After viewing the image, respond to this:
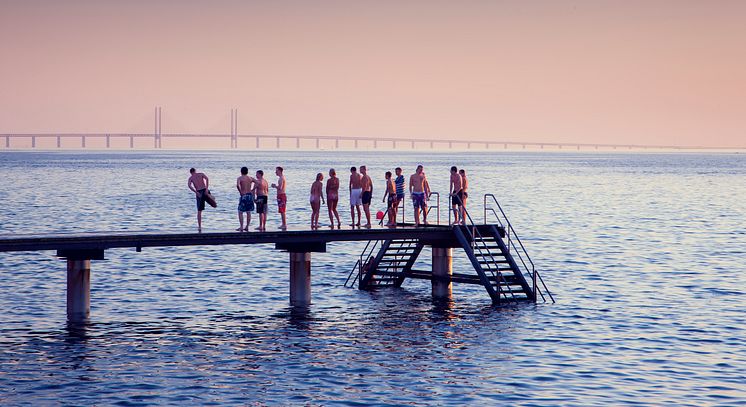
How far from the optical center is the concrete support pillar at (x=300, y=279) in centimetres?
3381

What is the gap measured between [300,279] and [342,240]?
7.87 ft

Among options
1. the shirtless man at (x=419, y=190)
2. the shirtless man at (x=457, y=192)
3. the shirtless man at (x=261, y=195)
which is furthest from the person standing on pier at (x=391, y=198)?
the shirtless man at (x=261, y=195)

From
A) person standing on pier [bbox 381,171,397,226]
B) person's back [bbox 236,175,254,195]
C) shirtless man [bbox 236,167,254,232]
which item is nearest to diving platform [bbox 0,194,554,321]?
person standing on pier [bbox 381,171,397,226]

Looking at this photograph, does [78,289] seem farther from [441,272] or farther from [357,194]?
[441,272]

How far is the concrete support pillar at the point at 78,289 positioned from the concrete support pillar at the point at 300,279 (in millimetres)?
6114

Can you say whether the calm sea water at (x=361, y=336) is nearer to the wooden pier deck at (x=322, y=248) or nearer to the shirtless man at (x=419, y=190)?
the wooden pier deck at (x=322, y=248)

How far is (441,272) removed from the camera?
37375mm

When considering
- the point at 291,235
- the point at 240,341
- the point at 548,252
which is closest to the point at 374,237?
the point at 291,235

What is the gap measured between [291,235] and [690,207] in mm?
77255

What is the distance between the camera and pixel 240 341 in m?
29.3

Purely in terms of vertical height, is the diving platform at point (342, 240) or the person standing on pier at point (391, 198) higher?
the person standing on pier at point (391, 198)

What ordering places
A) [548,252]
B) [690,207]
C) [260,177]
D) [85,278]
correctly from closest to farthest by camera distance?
[85,278], [260,177], [548,252], [690,207]

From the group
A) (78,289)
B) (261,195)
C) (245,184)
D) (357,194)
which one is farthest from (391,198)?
(78,289)

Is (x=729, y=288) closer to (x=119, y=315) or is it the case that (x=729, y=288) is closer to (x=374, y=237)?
(x=374, y=237)
